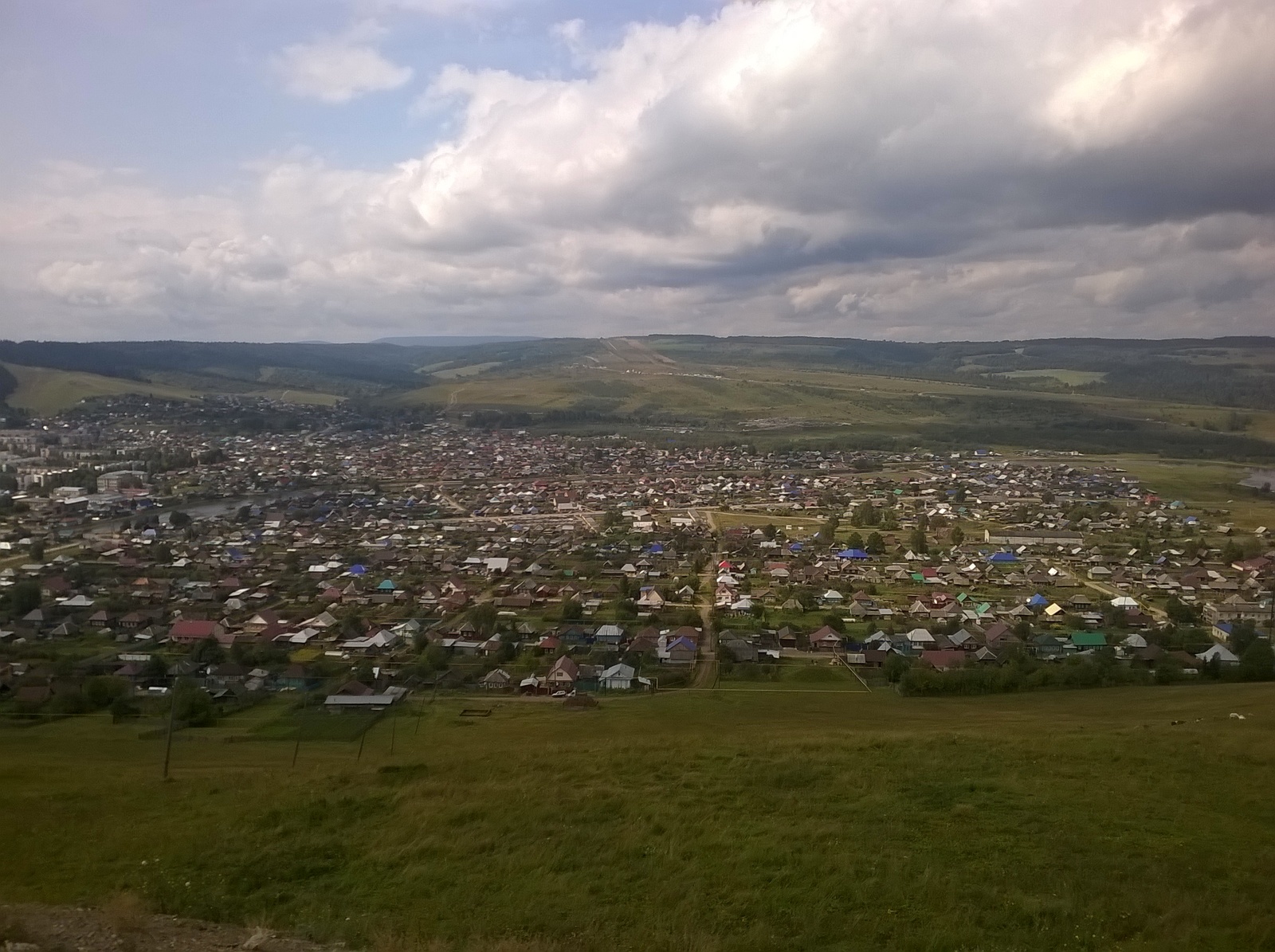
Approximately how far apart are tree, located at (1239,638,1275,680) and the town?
0.05m

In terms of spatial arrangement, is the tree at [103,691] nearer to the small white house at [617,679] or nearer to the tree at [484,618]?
the tree at [484,618]

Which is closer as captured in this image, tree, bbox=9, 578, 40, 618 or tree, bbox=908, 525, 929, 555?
tree, bbox=9, 578, 40, 618

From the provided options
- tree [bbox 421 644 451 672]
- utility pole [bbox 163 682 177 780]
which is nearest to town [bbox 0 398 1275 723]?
tree [bbox 421 644 451 672]

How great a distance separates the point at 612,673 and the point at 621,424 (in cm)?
7365

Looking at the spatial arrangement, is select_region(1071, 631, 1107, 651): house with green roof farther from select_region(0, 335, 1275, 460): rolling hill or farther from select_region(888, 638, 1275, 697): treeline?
select_region(0, 335, 1275, 460): rolling hill

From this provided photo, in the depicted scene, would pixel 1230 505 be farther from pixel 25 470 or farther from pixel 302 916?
pixel 25 470

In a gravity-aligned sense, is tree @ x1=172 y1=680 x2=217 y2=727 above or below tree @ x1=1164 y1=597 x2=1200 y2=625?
above

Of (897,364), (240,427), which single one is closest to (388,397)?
(240,427)

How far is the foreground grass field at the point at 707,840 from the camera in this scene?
21.1 ft

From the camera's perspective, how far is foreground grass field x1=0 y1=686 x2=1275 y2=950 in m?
6.44

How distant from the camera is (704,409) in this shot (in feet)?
347

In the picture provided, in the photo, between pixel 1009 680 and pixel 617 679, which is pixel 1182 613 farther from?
pixel 617 679

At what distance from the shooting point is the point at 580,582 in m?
30.6

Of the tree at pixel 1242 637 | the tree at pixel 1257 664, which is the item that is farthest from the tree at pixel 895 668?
the tree at pixel 1242 637
